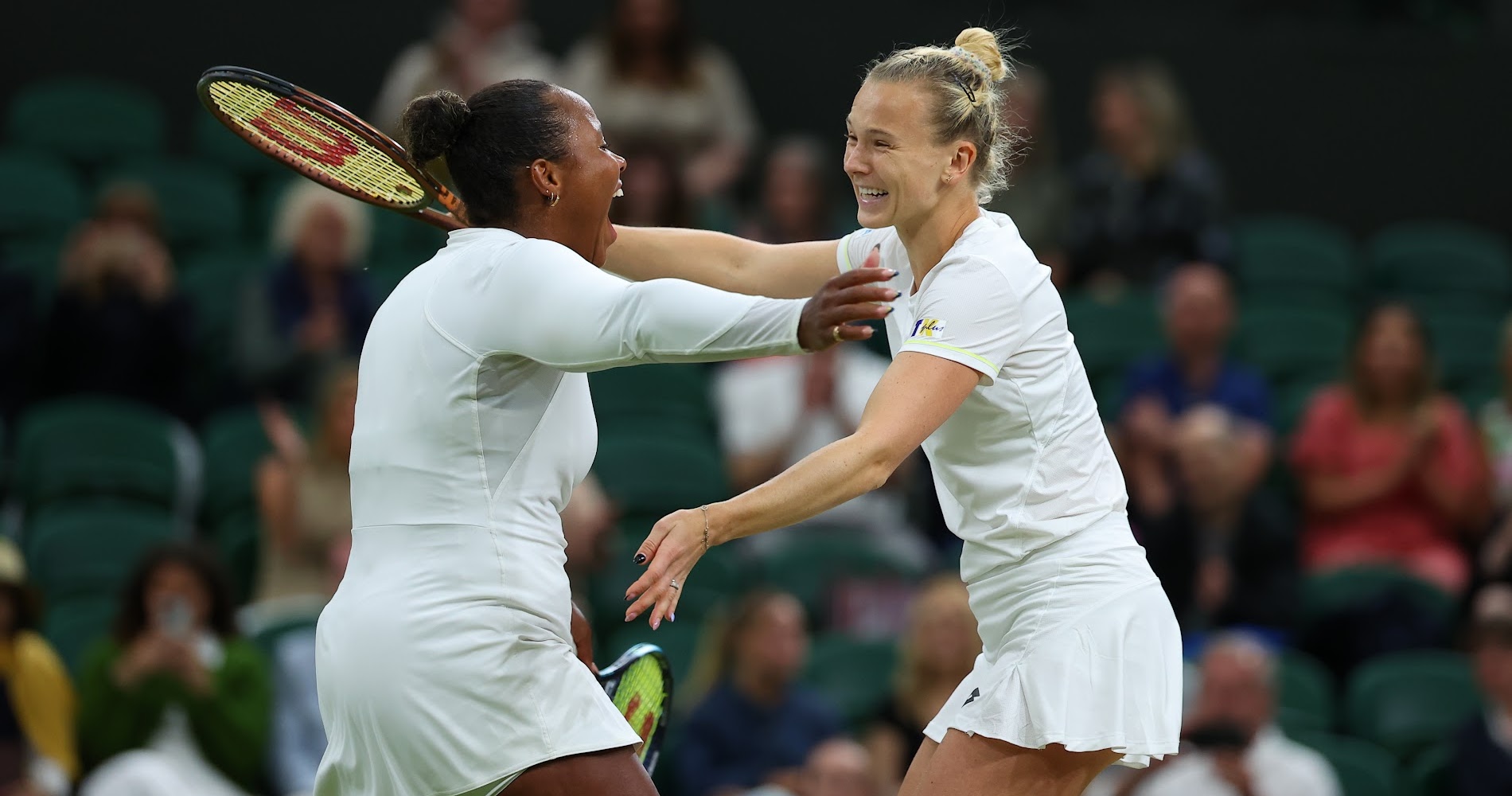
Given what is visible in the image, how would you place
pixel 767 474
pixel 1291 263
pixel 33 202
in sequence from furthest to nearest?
1. pixel 1291 263
2. pixel 33 202
3. pixel 767 474

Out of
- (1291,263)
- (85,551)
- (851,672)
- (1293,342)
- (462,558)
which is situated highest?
(462,558)

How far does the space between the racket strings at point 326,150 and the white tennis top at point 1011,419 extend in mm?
955

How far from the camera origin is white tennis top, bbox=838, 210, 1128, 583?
3.25 meters

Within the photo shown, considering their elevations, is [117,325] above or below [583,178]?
below

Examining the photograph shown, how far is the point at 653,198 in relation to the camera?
798 centimetres

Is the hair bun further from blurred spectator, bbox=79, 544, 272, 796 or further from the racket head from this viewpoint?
blurred spectator, bbox=79, 544, 272, 796

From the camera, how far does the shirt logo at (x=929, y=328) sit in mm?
3188

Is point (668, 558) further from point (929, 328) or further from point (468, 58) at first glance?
point (468, 58)

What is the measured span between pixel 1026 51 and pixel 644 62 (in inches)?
80.9

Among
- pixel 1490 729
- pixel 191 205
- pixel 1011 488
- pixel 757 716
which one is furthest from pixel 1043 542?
pixel 191 205

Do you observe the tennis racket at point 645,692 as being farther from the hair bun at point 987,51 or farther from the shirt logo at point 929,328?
the hair bun at point 987,51

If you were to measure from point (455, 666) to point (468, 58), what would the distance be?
5884mm

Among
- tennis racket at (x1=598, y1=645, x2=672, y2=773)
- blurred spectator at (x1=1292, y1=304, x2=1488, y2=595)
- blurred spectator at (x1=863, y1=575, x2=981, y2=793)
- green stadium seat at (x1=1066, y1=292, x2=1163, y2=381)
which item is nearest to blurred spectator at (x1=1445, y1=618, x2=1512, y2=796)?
blurred spectator at (x1=1292, y1=304, x2=1488, y2=595)

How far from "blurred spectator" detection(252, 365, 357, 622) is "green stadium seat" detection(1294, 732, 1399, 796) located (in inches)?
126
